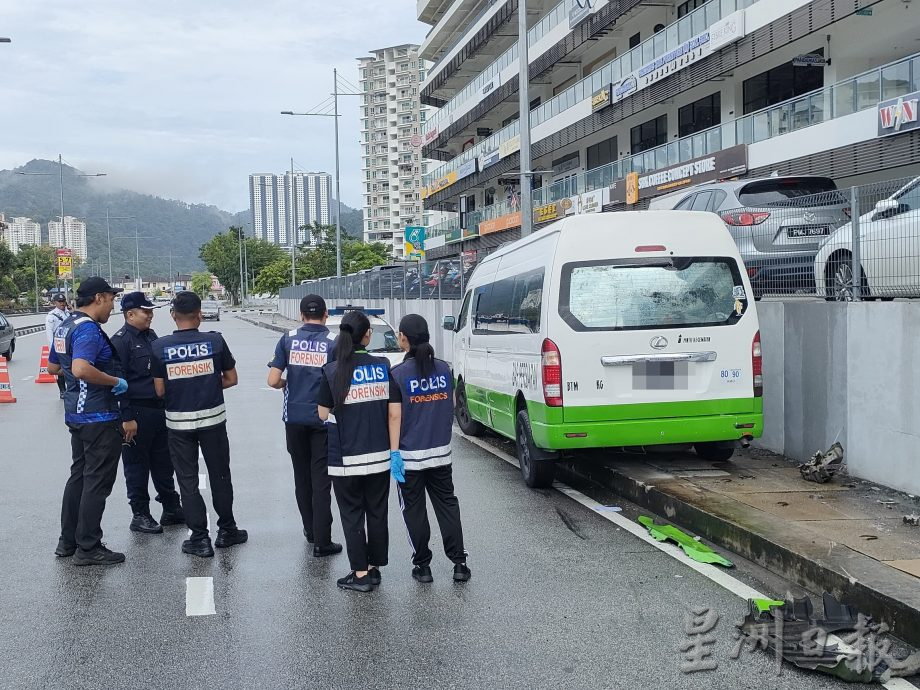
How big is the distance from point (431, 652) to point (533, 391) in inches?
156

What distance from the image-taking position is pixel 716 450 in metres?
9.02

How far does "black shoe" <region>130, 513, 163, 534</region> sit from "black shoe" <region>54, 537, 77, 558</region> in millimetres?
681

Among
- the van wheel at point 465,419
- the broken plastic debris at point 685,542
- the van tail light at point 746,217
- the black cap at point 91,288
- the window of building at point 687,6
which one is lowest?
the broken plastic debris at point 685,542

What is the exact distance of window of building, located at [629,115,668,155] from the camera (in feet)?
107

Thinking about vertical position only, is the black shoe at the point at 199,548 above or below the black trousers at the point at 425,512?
below

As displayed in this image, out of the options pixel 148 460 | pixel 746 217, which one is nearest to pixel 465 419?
pixel 746 217

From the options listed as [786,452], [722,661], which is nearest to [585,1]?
[786,452]

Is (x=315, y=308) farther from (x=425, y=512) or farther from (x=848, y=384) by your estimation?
(x=848, y=384)

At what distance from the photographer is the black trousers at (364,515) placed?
232 inches

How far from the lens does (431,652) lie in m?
4.82

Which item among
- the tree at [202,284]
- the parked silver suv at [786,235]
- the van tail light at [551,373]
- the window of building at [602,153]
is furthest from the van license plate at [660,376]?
the tree at [202,284]

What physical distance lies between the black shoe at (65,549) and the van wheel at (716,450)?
5.32 m

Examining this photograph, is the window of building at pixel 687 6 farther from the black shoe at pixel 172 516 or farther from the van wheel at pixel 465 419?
the black shoe at pixel 172 516

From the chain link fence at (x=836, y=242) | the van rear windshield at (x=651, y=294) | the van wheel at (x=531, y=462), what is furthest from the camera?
the van wheel at (x=531, y=462)
